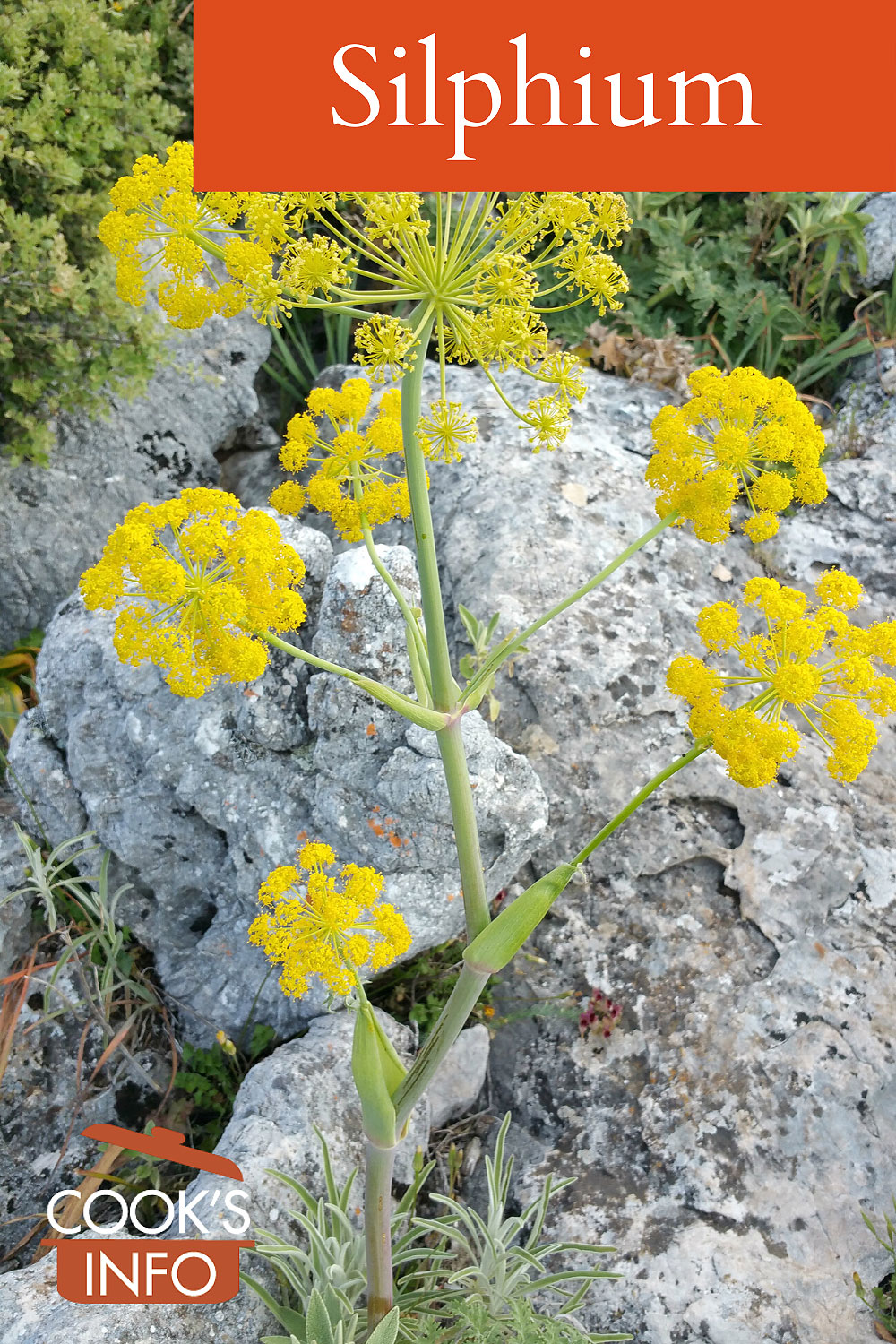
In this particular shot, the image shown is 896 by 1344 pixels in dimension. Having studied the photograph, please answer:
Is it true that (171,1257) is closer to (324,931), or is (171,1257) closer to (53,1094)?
(53,1094)

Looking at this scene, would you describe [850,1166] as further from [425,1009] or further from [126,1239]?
[126,1239]

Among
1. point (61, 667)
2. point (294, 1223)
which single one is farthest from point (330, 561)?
point (294, 1223)

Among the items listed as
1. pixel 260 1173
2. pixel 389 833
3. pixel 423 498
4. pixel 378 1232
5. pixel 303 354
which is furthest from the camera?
pixel 303 354

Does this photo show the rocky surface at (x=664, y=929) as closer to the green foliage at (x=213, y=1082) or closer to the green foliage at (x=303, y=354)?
the green foliage at (x=213, y=1082)

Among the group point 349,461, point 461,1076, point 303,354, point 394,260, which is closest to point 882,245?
point 303,354

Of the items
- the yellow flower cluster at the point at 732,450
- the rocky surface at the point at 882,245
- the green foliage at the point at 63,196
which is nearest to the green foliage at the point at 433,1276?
the yellow flower cluster at the point at 732,450

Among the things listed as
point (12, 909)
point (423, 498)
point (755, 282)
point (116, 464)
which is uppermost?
point (755, 282)

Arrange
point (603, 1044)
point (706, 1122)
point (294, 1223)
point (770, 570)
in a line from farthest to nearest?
point (770, 570) → point (603, 1044) → point (706, 1122) → point (294, 1223)
